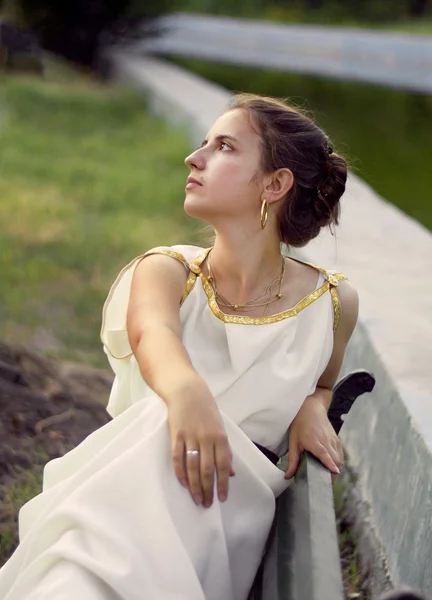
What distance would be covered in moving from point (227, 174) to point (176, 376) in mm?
456

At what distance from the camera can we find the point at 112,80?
16.5 metres

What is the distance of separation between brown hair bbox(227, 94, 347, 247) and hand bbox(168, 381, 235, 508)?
22.3 inches

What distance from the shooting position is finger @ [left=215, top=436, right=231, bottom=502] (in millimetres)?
1837

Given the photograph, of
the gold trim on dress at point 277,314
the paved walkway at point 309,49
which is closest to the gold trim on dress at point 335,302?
the gold trim on dress at point 277,314

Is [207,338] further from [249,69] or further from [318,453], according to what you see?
[249,69]

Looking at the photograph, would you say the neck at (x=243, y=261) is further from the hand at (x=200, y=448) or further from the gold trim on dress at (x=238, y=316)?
the hand at (x=200, y=448)

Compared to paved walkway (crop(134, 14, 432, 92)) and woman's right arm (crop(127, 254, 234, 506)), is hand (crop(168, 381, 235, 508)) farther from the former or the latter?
paved walkway (crop(134, 14, 432, 92))

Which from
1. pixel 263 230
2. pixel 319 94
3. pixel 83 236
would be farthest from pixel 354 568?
pixel 319 94

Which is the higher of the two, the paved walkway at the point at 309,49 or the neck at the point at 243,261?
the neck at the point at 243,261

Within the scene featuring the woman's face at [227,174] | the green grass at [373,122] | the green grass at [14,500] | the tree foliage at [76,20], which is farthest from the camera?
the tree foliage at [76,20]

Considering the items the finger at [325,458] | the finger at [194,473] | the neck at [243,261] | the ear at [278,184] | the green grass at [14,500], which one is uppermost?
the ear at [278,184]

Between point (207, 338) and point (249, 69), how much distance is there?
1942 cm

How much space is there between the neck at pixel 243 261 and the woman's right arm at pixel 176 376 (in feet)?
0.28

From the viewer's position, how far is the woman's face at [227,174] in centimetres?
216
